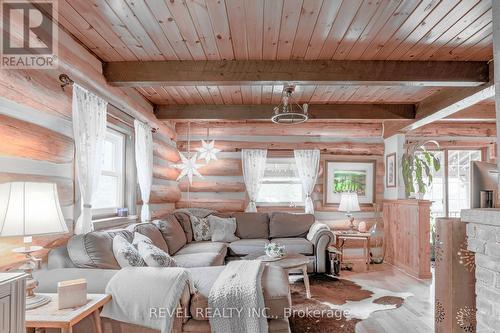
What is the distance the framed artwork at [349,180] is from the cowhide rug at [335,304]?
1955 millimetres

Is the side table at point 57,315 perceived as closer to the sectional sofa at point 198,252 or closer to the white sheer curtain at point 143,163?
the sectional sofa at point 198,252

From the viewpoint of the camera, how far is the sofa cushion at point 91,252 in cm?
258

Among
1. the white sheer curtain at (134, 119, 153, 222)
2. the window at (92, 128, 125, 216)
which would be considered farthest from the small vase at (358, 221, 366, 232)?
the window at (92, 128, 125, 216)

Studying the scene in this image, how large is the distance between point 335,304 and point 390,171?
126 inches

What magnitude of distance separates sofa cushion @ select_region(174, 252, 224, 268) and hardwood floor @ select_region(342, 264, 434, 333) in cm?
177

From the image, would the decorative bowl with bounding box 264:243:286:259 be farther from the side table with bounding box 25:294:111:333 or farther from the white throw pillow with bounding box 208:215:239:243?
the side table with bounding box 25:294:111:333

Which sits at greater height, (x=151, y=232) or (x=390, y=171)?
(x=390, y=171)

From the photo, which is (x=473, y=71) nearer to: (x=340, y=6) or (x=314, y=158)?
(x=340, y=6)

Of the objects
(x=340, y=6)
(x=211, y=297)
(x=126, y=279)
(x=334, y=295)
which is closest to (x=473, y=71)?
(x=340, y=6)

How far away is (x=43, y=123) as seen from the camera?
2.49 metres

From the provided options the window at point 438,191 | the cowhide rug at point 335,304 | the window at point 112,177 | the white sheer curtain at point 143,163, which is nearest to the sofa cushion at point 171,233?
the white sheer curtain at point 143,163

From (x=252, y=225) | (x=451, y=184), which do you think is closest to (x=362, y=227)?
(x=252, y=225)

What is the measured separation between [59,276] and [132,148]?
227cm

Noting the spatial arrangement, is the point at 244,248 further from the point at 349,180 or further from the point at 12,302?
the point at 12,302
